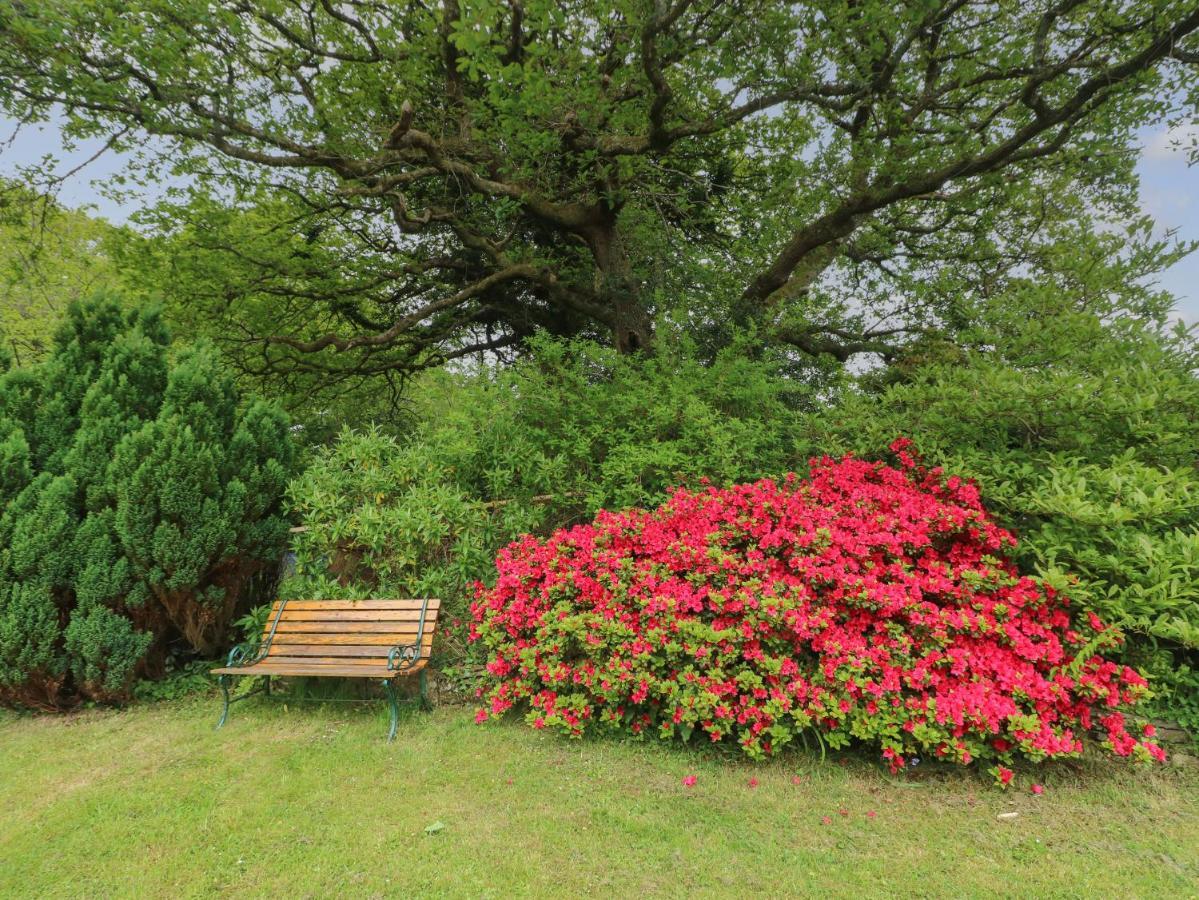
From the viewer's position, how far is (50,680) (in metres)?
4.12

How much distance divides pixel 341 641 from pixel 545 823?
2366mm

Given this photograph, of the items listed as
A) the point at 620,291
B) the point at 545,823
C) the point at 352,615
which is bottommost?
the point at 545,823

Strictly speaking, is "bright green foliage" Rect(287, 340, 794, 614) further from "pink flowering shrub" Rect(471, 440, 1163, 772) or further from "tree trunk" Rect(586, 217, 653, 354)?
"tree trunk" Rect(586, 217, 653, 354)

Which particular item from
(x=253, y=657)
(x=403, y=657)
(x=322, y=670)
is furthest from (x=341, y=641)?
(x=253, y=657)

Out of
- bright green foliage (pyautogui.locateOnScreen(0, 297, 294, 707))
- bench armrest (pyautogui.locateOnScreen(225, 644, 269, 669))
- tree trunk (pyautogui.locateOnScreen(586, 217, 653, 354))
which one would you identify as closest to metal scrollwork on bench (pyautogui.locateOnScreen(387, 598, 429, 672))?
bench armrest (pyautogui.locateOnScreen(225, 644, 269, 669))

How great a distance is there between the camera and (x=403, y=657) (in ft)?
13.1

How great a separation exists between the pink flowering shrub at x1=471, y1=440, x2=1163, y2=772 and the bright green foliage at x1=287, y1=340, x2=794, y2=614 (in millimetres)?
903

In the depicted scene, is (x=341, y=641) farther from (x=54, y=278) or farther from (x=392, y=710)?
(x=54, y=278)

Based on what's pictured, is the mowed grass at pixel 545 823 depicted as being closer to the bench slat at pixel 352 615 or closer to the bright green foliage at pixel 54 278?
the bench slat at pixel 352 615

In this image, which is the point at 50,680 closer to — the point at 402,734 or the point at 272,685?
the point at 272,685

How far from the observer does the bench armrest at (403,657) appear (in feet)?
13.0

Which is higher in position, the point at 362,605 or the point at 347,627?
the point at 362,605

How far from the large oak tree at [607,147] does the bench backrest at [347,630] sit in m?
4.62

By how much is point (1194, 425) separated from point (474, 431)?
5.53 meters
